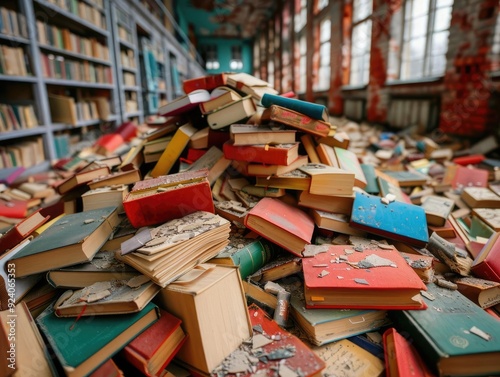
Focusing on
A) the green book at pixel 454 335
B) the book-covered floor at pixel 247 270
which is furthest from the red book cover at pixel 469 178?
the green book at pixel 454 335

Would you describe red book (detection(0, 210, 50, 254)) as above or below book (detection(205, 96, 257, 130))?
below

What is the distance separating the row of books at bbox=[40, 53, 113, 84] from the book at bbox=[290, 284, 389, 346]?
3813 mm

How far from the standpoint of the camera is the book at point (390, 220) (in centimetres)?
157

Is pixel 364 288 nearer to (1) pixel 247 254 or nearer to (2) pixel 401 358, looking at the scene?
(2) pixel 401 358

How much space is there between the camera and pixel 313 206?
173 centimetres

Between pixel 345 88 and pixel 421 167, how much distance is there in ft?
16.6

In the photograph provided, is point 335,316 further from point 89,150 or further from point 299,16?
point 299,16

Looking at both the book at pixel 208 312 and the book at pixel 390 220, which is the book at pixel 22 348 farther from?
the book at pixel 390 220

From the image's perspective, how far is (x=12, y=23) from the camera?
2.89m

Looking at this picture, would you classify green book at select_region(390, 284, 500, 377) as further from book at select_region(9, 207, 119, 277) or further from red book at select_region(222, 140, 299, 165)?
book at select_region(9, 207, 119, 277)

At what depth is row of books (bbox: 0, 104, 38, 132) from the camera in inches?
112

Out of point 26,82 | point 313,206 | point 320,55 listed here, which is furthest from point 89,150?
point 320,55

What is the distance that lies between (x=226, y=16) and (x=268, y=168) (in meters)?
16.1

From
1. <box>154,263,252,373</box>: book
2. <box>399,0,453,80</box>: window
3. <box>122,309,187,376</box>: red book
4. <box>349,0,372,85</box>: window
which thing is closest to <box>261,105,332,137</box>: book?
<box>154,263,252,373</box>: book
